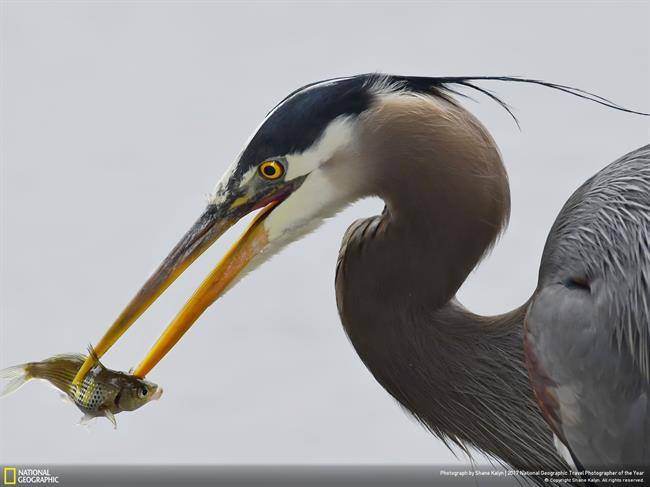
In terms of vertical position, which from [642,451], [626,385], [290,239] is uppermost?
[290,239]

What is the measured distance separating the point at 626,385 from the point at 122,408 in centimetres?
166

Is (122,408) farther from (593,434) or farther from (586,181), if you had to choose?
(586,181)

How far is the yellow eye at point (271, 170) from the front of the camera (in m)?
3.03

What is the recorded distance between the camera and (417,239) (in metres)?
2.85

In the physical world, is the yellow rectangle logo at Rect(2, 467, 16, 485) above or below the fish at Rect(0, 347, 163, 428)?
below

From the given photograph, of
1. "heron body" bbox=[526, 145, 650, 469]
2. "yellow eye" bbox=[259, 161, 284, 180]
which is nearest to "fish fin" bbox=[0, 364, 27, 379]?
"yellow eye" bbox=[259, 161, 284, 180]

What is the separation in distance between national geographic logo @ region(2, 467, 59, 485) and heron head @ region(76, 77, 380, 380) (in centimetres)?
131

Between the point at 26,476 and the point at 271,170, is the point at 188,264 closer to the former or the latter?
the point at 271,170

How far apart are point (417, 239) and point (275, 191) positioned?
22.5 inches

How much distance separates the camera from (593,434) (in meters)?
2.61

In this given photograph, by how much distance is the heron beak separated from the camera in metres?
3.09

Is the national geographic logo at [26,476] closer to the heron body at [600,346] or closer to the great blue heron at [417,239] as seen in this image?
the great blue heron at [417,239]

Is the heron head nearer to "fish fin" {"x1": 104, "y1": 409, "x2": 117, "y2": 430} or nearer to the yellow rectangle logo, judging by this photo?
"fish fin" {"x1": 104, "y1": 409, "x2": 117, "y2": 430}

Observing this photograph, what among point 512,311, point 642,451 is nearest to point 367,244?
point 512,311
